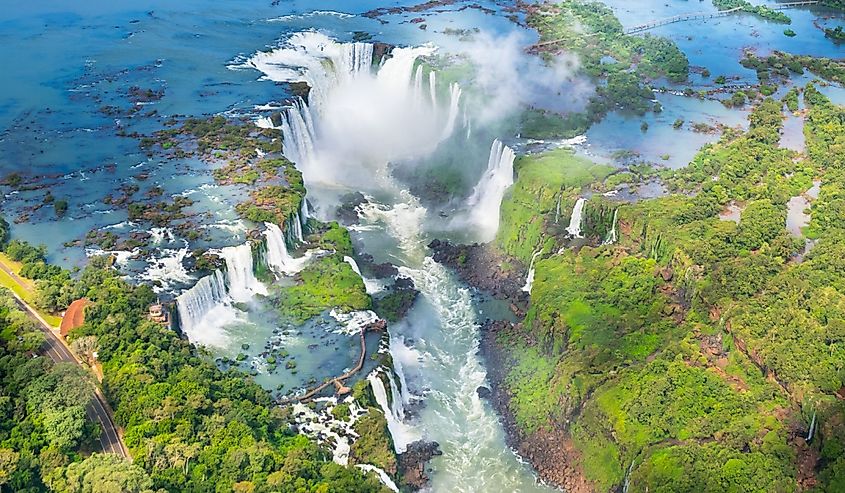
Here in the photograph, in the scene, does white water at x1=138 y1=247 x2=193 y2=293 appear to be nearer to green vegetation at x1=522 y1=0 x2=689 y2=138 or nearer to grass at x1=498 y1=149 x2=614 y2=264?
grass at x1=498 y1=149 x2=614 y2=264

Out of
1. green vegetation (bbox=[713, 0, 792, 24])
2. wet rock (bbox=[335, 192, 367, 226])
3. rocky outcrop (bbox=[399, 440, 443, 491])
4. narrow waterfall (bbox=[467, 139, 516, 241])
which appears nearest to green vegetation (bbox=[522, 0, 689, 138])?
narrow waterfall (bbox=[467, 139, 516, 241])

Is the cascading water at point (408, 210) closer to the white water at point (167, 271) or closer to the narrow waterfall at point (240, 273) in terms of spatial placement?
the narrow waterfall at point (240, 273)

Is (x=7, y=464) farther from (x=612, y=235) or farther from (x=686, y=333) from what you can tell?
(x=612, y=235)

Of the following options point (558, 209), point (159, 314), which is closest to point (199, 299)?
point (159, 314)

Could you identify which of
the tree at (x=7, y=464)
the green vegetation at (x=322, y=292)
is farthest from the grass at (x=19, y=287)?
the green vegetation at (x=322, y=292)

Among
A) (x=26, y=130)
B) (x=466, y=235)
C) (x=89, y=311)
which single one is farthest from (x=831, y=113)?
(x=26, y=130)

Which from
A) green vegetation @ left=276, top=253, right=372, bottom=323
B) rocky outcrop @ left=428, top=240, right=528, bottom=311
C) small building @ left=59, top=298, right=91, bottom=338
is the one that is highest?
small building @ left=59, top=298, right=91, bottom=338

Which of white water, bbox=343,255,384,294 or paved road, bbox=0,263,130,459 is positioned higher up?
paved road, bbox=0,263,130,459
